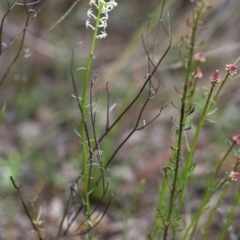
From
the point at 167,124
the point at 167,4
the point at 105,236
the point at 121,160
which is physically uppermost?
the point at 167,4

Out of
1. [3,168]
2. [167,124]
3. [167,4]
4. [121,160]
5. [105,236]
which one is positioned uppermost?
[167,4]

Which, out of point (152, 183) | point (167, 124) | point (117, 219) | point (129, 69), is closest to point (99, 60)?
point (129, 69)

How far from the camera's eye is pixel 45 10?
3693 millimetres

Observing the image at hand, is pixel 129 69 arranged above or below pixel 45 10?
below

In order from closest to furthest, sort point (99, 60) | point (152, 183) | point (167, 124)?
point (152, 183), point (167, 124), point (99, 60)

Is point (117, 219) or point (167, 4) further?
point (167, 4)

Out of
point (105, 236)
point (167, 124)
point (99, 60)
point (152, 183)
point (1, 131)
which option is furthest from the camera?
point (99, 60)

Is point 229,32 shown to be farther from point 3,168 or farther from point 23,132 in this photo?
point 3,168

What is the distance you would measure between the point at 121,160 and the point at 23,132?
2.36 ft

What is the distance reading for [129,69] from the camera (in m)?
3.45

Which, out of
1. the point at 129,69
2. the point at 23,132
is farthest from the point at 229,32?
the point at 23,132

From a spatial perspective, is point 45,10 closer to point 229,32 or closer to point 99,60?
point 99,60

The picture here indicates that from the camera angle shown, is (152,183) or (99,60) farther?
(99,60)

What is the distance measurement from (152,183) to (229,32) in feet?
5.53
